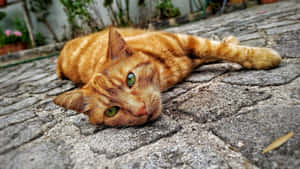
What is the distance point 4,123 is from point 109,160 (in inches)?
61.5

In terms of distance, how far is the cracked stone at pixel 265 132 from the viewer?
3.47ft

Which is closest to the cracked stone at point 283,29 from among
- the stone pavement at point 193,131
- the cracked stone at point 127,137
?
the stone pavement at point 193,131

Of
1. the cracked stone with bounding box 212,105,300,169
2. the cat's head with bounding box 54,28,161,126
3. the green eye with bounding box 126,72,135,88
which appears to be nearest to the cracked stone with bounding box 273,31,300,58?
the cracked stone with bounding box 212,105,300,169

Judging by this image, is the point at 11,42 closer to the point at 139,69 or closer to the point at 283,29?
the point at 139,69

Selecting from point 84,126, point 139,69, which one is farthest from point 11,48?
point 139,69

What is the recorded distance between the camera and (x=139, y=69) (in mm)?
1833

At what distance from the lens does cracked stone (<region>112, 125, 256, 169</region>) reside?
1.15m

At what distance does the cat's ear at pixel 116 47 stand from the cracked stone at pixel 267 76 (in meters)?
1.01

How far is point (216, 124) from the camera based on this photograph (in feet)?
4.82

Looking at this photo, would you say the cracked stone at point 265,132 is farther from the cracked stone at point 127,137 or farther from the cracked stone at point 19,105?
the cracked stone at point 19,105

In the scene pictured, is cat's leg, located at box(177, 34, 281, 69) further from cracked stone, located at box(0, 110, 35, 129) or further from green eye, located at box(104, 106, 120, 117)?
cracked stone, located at box(0, 110, 35, 129)

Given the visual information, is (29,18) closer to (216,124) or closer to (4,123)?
(4,123)

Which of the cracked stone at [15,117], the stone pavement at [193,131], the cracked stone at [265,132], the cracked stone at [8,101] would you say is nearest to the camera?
the cracked stone at [265,132]

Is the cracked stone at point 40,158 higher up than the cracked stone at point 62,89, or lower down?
lower down
